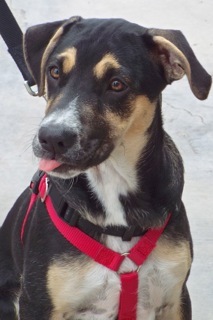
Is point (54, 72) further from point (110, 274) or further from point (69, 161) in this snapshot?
point (110, 274)

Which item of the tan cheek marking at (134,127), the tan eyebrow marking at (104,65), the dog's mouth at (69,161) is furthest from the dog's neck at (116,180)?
the tan eyebrow marking at (104,65)

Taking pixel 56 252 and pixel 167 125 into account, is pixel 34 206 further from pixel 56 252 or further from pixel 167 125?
pixel 167 125

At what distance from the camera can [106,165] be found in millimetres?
3705

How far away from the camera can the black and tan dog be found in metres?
3.36

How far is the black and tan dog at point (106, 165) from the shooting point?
3.36m

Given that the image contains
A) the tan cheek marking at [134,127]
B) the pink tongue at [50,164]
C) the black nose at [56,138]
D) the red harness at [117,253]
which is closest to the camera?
the black nose at [56,138]

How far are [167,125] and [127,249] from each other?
2313 mm

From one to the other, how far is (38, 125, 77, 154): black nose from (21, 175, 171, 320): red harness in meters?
0.50

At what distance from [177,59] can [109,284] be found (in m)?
0.99

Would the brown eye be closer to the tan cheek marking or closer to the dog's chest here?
the tan cheek marking

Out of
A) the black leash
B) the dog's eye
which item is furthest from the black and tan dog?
the black leash

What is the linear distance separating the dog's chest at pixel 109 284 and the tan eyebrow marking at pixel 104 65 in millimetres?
751

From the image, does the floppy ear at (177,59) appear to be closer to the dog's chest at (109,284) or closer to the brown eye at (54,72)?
the brown eye at (54,72)

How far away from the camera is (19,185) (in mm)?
5500
